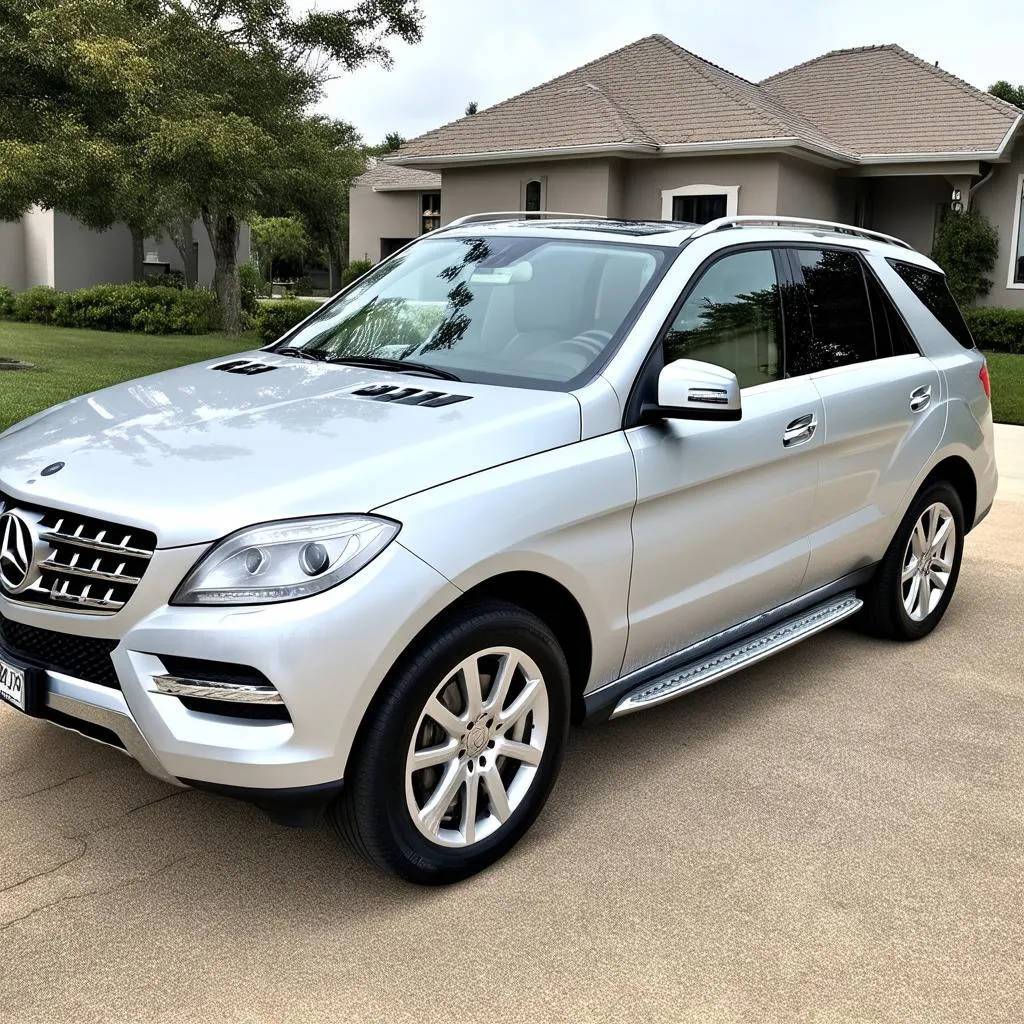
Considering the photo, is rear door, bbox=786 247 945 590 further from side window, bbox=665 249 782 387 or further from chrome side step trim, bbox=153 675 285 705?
chrome side step trim, bbox=153 675 285 705

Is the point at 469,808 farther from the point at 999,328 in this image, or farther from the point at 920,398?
the point at 999,328

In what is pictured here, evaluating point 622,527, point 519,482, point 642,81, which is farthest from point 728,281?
point 642,81

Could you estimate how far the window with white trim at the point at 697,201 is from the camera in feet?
72.9

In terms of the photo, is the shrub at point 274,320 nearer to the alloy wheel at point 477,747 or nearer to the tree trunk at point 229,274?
the tree trunk at point 229,274

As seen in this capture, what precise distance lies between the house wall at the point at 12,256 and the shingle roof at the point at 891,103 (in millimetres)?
21061

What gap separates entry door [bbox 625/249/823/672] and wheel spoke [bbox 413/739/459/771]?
31.1 inches

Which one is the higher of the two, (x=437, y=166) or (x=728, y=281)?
(x=437, y=166)

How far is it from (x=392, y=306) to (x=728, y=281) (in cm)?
129

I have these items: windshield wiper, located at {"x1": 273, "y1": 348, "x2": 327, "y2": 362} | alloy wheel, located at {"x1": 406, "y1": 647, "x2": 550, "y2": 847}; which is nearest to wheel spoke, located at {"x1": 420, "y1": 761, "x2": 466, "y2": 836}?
alloy wheel, located at {"x1": 406, "y1": 647, "x2": 550, "y2": 847}

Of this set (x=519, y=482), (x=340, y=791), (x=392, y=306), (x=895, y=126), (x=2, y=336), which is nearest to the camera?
(x=340, y=791)

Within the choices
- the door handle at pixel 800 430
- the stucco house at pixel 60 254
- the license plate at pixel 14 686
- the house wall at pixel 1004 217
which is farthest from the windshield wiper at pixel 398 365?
the stucco house at pixel 60 254

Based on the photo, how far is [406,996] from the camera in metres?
2.78

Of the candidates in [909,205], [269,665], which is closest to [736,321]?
[269,665]

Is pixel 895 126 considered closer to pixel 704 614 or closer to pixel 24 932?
pixel 704 614
